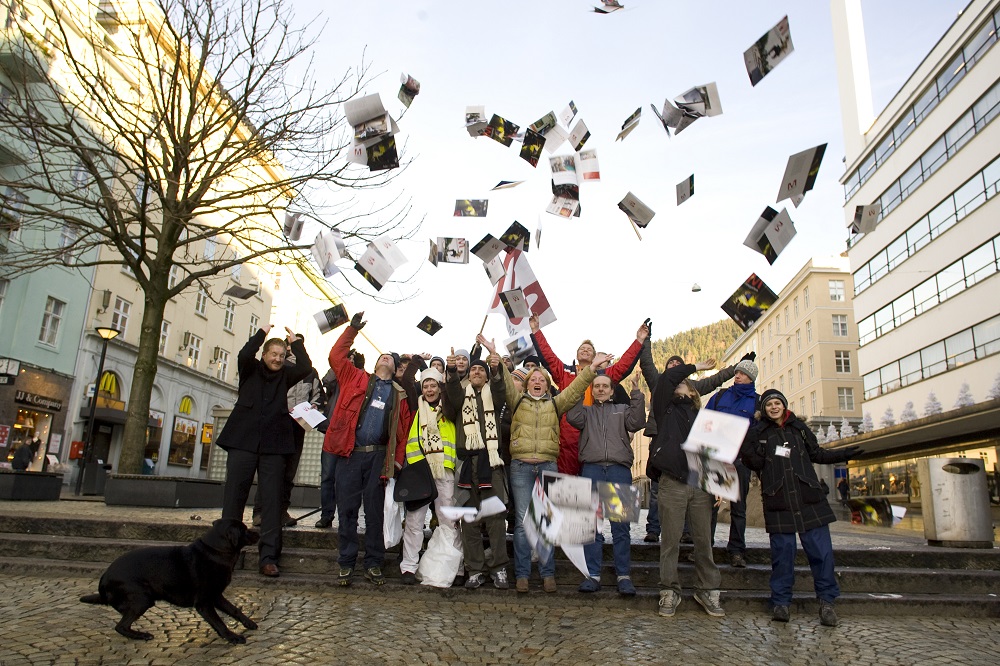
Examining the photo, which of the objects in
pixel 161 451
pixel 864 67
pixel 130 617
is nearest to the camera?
pixel 130 617

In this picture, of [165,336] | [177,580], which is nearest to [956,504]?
[177,580]

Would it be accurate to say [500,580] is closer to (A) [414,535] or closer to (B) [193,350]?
(A) [414,535]

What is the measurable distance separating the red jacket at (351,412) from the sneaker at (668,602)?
2.62 metres

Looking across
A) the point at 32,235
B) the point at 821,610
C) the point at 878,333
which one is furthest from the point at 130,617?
the point at 878,333

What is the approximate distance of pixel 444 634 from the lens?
480cm

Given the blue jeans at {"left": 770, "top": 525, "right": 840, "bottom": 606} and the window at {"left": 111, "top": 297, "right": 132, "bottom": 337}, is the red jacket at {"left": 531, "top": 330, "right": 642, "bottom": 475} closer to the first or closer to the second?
the blue jeans at {"left": 770, "top": 525, "right": 840, "bottom": 606}

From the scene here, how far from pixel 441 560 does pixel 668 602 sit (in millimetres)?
1949

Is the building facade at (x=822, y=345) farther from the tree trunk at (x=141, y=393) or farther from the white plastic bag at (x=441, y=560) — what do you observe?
the white plastic bag at (x=441, y=560)

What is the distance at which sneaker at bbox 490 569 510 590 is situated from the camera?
602 cm

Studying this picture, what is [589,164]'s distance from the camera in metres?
8.84

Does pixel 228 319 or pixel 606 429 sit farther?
pixel 228 319

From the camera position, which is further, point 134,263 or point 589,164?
point 134,263

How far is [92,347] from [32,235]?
4.51m

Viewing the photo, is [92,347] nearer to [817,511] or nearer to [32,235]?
[32,235]
